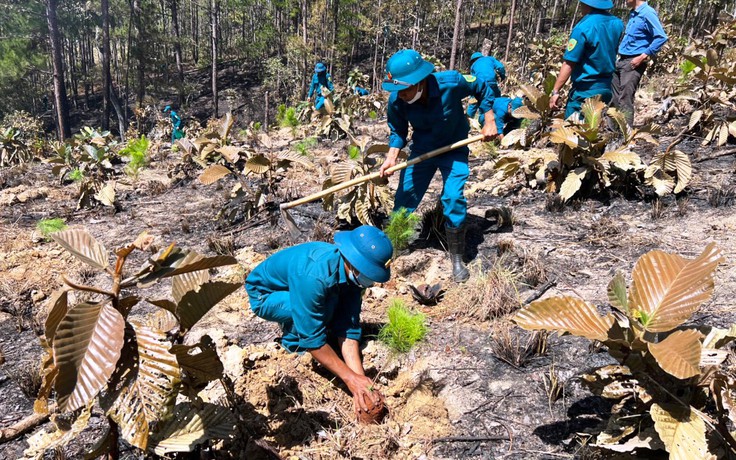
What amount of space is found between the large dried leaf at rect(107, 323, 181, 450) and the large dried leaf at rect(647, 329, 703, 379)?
1.52 metres

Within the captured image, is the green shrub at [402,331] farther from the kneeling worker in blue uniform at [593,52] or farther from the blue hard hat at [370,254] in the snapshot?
the kneeling worker in blue uniform at [593,52]

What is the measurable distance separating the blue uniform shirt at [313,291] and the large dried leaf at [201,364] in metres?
0.62

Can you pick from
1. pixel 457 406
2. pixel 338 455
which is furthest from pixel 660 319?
pixel 338 455

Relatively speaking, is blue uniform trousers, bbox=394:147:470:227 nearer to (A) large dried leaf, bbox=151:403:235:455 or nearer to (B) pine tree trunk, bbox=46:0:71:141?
(A) large dried leaf, bbox=151:403:235:455

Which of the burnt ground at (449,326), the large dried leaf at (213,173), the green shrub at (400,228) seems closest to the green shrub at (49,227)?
the burnt ground at (449,326)

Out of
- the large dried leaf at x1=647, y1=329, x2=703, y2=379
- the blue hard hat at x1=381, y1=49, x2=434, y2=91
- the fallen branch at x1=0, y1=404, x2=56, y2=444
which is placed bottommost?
the fallen branch at x1=0, y1=404, x2=56, y2=444

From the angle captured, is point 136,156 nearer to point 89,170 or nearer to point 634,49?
point 89,170

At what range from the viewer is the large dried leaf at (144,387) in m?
1.55

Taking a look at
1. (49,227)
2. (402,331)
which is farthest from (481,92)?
(49,227)

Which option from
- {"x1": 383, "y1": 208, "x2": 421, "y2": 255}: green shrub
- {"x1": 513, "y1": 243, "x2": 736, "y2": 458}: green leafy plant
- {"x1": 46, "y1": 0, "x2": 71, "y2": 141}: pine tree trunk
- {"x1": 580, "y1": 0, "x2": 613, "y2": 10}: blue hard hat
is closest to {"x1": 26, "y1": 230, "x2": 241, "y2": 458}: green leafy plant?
{"x1": 513, "y1": 243, "x2": 736, "y2": 458}: green leafy plant

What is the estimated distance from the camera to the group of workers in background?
2.37 metres

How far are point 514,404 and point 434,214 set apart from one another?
2110 millimetres

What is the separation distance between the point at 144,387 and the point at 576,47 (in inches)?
166

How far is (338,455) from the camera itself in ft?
7.33
